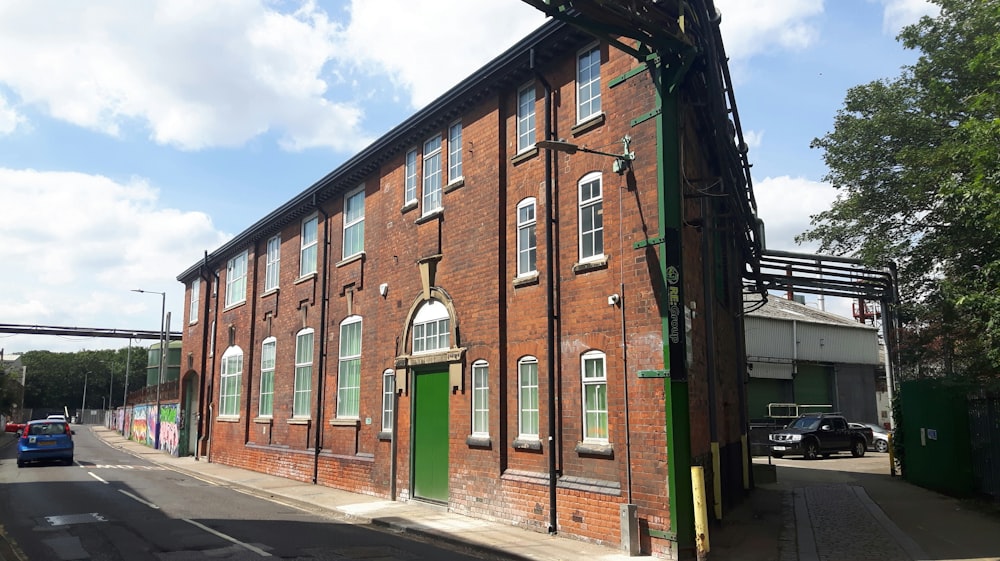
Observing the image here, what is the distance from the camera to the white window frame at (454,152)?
1563 centimetres

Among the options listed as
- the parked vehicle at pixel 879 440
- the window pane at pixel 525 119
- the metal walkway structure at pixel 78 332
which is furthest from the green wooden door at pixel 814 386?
the metal walkway structure at pixel 78 332

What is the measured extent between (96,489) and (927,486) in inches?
828

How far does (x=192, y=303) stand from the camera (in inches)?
1345

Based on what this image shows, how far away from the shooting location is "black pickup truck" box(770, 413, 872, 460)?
28.0m

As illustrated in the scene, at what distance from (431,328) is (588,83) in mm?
6466

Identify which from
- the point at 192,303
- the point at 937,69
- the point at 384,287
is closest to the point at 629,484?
the point at 384,287

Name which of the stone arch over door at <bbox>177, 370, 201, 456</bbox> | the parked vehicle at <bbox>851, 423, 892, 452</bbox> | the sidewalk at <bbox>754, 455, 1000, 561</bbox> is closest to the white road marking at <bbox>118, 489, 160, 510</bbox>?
the sidewalk at <bbox>754, 455, 1000, 561</bbox>

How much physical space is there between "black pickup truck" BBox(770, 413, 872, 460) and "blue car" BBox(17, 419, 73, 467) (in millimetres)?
27477

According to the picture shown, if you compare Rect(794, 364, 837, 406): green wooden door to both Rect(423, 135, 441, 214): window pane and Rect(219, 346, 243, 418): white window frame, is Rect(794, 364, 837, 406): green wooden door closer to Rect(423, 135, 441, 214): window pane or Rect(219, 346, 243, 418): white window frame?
Rect(219, 346, 243, 418): white window frame

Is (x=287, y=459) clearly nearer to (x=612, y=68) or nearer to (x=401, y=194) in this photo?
(x=401, y=194)

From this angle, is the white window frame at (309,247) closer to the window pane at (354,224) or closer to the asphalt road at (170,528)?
the window pane at (354,224)

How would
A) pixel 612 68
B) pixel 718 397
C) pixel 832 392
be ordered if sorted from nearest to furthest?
pixel 612 68
pixel 718 397
pixel 832 392

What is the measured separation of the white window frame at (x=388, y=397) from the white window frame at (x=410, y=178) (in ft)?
14.0

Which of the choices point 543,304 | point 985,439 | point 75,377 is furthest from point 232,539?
point 75,377
